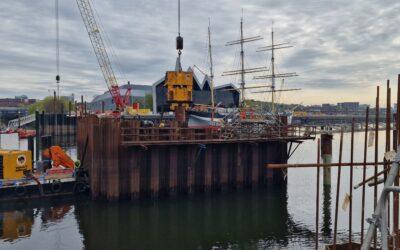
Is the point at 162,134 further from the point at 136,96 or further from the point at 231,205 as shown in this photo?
the point at 136,96

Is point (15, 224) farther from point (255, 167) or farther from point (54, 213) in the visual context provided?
point (255, 167)

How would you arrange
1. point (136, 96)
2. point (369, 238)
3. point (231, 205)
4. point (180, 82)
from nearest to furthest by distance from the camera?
point (369, 238) < point (231, 205) < point (180, 82) < point (136, 96)

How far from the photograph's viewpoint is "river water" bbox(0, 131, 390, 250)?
24844 millimetres

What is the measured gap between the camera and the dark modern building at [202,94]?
294ft

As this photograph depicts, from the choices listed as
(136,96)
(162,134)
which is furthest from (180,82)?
(136,96)

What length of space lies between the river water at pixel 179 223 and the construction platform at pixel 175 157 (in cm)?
124

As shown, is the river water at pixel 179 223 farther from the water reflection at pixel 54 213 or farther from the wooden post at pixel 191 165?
the wooden post at pixel 191 165

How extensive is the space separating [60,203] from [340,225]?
75.1ft

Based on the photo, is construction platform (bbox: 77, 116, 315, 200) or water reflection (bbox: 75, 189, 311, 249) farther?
construction platform (bbox: 77, 116, 315, 200)

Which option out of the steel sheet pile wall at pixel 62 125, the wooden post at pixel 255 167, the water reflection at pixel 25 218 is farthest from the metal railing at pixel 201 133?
the steel sheet pile wall at pixel 62 125

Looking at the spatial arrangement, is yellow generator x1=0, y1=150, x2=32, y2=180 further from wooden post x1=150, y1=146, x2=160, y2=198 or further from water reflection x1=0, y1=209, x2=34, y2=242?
wooden post x1=150, y1=146, x2=160, y2=198

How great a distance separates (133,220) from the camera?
29.0m

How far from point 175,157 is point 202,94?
2466 inches

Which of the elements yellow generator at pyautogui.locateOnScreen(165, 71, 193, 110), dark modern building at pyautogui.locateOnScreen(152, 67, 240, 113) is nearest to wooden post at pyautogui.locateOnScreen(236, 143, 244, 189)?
yellow generator at pyautogui.locateOnScreen(165, 71, 193, 110)
